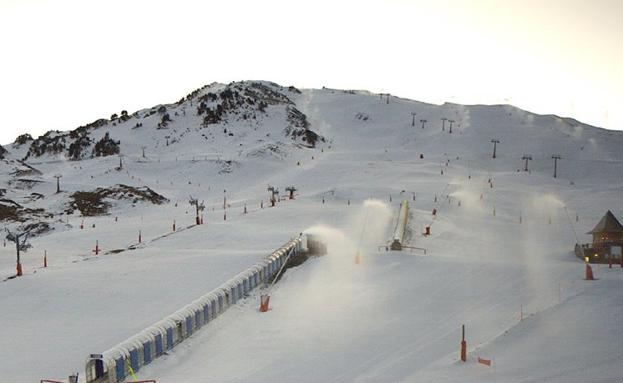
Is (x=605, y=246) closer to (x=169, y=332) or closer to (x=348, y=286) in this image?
(x=348, y=286)

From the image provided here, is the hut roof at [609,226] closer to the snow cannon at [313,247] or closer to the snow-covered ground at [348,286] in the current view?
the snow-covered ground at [348,286]

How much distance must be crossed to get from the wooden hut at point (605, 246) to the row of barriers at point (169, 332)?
1661 cm

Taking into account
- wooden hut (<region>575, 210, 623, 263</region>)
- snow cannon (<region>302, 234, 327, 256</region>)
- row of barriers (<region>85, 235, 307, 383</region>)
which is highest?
wooden hut (<region>575, 210, 623, 263</region>)

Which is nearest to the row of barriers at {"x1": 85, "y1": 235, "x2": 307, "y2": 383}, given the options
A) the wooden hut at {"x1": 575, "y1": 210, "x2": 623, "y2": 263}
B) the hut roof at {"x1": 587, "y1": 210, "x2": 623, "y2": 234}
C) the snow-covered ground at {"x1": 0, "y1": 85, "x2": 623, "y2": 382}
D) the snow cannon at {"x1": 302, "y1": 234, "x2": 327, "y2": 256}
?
the snow-covered ground at {"x1": 0, "y1": 85, "x2": 623, "y2": 382}

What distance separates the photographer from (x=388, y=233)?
3962cm

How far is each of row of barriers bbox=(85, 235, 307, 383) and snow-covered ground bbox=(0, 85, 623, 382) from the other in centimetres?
47

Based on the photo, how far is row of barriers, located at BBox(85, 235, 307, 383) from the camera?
15983 millimetres

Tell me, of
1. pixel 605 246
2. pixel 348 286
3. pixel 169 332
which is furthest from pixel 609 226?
pixel 169 332

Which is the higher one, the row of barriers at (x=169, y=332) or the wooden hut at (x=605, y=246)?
the wooden hut at (x=605, y=246)

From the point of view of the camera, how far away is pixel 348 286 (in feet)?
85.3

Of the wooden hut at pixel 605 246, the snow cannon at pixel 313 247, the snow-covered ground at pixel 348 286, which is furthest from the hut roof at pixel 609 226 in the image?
the snow cannon at pixel 313 247

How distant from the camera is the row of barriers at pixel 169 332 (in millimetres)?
15983

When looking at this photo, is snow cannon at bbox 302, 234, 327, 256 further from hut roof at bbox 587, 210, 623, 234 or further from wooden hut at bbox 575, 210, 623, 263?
hut roof at bbox 587, 210, 623, 234

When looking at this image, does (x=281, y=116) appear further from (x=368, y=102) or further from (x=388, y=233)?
(x=388, y=233)
